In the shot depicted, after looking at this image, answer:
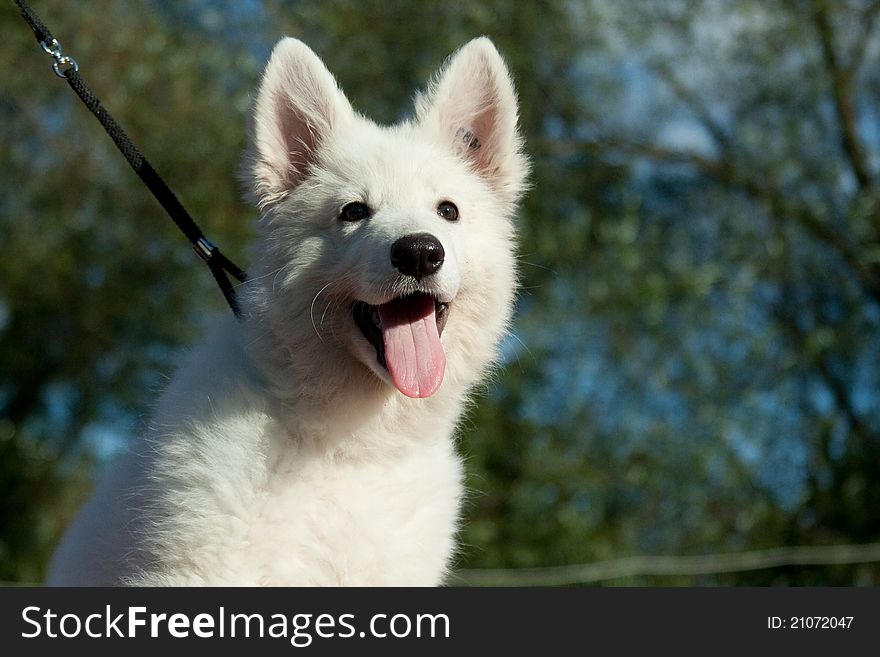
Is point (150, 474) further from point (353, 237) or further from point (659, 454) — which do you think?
point (659, 454)

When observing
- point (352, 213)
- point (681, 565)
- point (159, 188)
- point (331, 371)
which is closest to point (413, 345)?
point (331, 371)

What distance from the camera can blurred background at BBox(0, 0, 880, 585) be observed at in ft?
35.9

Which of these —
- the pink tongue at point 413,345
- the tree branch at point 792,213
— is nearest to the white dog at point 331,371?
the pink tongue at point 413,345

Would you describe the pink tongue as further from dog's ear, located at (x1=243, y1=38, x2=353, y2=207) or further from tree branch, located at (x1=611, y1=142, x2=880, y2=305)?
tree branch, located at (x1=611, y1=142, x2=880, y2=305)

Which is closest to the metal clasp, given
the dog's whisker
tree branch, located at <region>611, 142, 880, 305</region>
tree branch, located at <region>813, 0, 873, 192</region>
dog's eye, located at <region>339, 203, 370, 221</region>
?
dog's eye, located at <region>339, 203, 370, 221</region>

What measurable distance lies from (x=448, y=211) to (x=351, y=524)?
1309mm

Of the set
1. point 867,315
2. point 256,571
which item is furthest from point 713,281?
point 256,571

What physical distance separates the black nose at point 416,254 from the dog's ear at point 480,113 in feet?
3.07

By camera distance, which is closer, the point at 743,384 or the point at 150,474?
the point at 150,474

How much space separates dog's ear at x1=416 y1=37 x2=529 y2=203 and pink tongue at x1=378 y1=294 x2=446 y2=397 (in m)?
0.94

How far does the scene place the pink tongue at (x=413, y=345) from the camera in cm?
367

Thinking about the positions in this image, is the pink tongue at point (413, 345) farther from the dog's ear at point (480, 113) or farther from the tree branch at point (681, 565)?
the tree branch at point (681, 565)

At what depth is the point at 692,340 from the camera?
1110 cm

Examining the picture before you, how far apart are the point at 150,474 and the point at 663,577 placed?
789 cm
